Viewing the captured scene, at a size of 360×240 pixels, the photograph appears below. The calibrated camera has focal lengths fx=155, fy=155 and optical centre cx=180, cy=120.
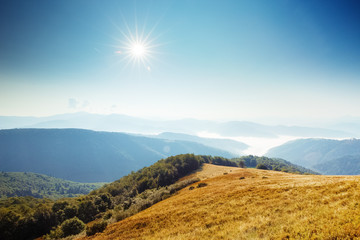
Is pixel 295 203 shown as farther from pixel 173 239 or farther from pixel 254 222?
pixel 173 239

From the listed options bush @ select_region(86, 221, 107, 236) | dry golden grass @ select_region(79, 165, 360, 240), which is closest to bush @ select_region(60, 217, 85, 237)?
bush @ select_region(86, 221, 107, 236)

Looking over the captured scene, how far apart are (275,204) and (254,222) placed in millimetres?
3931

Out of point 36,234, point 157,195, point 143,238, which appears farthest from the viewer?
point 36,234

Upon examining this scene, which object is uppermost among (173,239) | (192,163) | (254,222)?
(254,222)

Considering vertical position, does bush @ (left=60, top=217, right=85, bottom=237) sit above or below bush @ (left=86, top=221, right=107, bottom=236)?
below

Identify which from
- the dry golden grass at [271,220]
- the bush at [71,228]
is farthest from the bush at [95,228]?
the bush at [71,228]

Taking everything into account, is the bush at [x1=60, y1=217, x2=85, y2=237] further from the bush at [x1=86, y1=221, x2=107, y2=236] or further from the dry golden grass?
the dry golden grass

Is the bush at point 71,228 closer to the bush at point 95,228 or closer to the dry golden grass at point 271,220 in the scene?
the bush at point 95,228

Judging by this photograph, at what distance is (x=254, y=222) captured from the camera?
1036cm

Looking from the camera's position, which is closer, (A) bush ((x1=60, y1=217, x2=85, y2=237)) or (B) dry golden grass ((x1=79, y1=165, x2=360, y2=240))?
(B) dry golden grass ((x1=79, y1=165, x2=360, y2=240))

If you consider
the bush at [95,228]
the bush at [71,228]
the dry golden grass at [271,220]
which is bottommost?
the bush at [71,228]

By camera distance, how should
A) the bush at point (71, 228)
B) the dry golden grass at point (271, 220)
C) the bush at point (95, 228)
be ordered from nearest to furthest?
the dry golden grass at point (271, 220)
the bush at point (95, 228)
the bush at point (71, 228)

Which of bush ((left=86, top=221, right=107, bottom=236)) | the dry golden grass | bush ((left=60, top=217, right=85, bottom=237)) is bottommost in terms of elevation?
bush ((left=60, top=217, right=85, bottom=237))

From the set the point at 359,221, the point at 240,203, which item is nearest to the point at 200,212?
the point at 240,203
